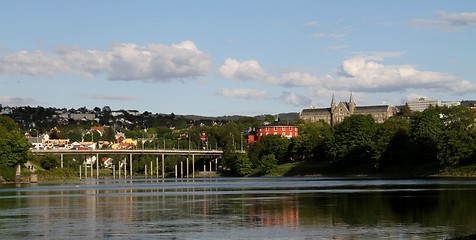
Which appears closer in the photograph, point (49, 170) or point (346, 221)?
point (346, 221)

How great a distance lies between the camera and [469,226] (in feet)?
142

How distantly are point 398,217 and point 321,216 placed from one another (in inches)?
185

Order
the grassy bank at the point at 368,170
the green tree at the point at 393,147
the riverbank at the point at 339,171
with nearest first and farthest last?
the grassy bank at the point at 368,170, the riverbank at the point at 339,171, the green tree at the point at 393,147

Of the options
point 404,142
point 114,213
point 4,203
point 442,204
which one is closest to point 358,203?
point 442,204

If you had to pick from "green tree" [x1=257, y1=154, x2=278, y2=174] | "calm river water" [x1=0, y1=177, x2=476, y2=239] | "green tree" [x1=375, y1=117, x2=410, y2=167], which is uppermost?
"green tree" [x1=375, y1=117, x2=410, y2=167]

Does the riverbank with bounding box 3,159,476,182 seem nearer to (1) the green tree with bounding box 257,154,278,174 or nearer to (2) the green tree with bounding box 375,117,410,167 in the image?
(1) the green tree with bounding box 257,154,278,174

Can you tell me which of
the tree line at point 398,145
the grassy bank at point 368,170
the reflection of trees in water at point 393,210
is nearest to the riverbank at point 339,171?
the grassy bank at point 368,170

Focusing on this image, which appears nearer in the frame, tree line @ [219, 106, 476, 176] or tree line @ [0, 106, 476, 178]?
tree line @ [219, 106, 476, 176]

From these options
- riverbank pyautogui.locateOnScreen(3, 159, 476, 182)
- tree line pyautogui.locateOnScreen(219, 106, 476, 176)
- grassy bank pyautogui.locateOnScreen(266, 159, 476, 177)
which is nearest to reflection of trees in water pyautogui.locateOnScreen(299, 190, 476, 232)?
grassy bank pyautogui.locateOnScreen(266, 159, 476, 177)

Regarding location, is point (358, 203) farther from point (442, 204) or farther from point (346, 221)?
point (346, 221)

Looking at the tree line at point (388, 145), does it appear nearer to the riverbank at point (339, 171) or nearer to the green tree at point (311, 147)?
the green tree at point (311, 147)

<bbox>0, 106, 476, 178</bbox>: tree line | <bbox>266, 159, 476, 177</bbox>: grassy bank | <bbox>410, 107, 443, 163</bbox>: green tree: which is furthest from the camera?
<bbox>410, 107, 443, 163</bbox>: green tree

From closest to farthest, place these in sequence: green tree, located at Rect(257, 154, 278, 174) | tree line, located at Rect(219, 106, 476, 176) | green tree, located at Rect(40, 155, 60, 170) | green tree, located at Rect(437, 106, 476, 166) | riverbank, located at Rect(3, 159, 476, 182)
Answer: green tree, located at Rect(437, 106, 476, 166), tree line, located at Rect(219, 106, 476, 176), riverbank, located at Rect(3, 159, 476, 182), green tree, located at Rect(40, 155, 60, 170), green tree, located at Rect(257, 154, 278, 174)

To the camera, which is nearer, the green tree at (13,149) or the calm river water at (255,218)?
the calm river water at (255,218)
